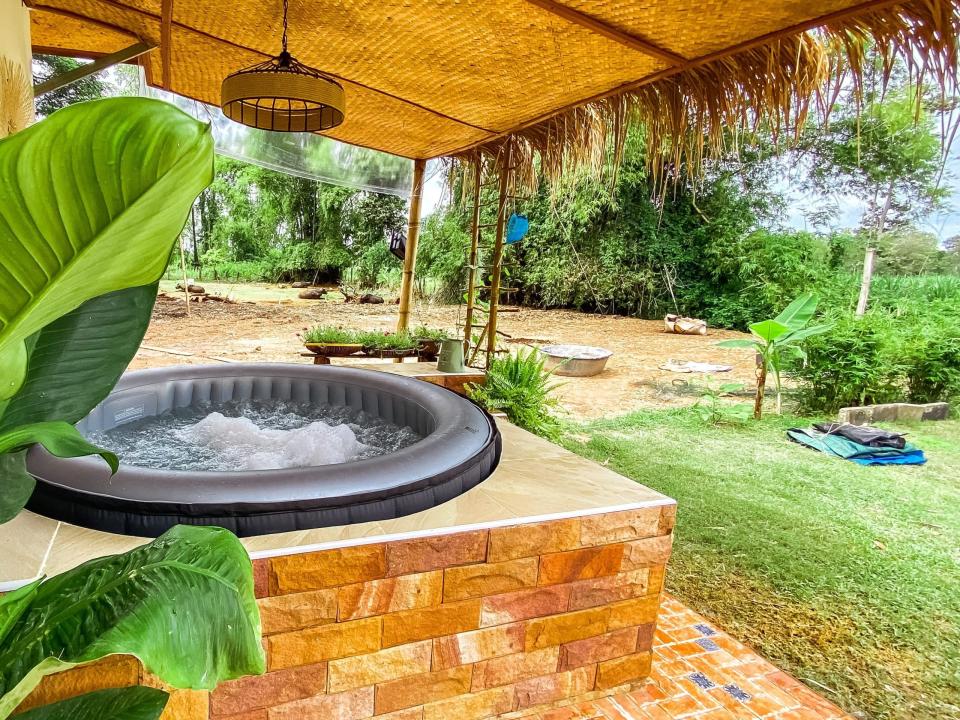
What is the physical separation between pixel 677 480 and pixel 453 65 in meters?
2.55

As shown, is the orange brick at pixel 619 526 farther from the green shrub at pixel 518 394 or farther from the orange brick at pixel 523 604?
the green shrub at pixel 518 394

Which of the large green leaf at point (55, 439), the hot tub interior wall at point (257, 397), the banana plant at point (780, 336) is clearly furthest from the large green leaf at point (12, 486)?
the banana plant at point (780, 336)

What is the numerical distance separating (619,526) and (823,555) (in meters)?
1.81

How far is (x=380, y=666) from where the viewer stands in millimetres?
1215

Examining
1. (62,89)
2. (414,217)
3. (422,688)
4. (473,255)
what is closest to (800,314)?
(473,255)

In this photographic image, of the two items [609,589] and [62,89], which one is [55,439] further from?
[62,89]

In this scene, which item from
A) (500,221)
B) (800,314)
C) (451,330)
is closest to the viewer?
(500,221)

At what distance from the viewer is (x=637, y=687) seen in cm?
152

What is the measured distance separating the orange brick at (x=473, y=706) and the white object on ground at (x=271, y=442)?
36.3 inches

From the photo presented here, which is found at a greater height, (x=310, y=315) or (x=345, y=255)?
(x=345, y=255)

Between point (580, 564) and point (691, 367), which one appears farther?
point (691, 367)

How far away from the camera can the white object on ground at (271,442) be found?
2.06m

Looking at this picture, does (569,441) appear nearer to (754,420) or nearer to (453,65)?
(754,420)

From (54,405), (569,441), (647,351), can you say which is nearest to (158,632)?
(54,405)
